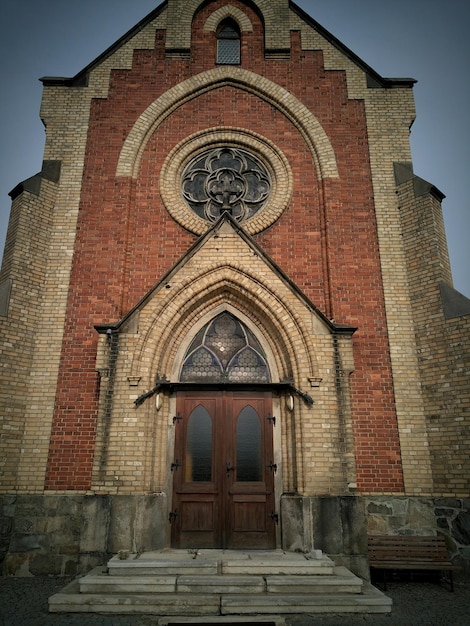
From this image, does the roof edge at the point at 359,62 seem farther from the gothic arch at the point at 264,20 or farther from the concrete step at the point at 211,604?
the concrete step at the point at 211,604

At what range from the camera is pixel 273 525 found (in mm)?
7395

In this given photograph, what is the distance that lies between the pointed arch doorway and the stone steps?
123cm

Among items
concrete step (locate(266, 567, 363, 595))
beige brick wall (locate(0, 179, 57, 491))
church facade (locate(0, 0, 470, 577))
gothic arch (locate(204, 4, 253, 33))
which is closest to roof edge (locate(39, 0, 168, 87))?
church facade (locate(0, 0, 470, 577))

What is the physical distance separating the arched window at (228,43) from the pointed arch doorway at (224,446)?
6.30 m

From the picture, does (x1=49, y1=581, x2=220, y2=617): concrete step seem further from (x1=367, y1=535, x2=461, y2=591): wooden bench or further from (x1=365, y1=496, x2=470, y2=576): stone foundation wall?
(x1=365, y1=496, x2=470, y2=576): stone foundation wall

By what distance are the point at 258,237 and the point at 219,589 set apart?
586cm

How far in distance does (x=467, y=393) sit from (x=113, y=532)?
19.0ft

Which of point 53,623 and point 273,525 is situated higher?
point 273,525

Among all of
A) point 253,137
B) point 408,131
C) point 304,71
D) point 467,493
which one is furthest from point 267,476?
point 304,71

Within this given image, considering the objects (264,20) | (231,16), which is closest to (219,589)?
(264,20)

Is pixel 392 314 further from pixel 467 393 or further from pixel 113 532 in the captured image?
pixel 113 532

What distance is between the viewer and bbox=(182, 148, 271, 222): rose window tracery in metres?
9.49

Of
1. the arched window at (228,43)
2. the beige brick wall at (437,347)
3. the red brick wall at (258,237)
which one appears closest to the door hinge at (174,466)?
the red brick wall at (258,237)

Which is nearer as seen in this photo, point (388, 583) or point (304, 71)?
point (388, 583)
